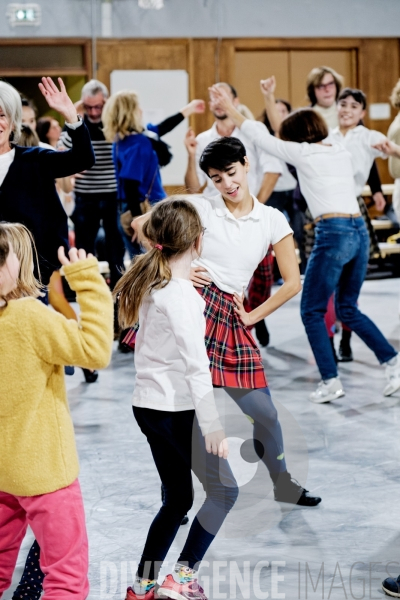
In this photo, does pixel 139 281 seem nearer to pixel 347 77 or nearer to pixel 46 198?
pixel 46 198

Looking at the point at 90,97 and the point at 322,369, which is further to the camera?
the point at 90,97

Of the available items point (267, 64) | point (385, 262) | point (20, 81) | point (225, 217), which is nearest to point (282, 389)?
point (225, 217)

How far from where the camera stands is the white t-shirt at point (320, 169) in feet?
13.5

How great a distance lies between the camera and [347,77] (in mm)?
10133

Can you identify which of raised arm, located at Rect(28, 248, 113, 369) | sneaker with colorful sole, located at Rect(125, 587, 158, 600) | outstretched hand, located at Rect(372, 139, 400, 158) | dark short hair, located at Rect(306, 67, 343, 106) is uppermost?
dark short hair, located at Rect(306, 67, 343, 106)

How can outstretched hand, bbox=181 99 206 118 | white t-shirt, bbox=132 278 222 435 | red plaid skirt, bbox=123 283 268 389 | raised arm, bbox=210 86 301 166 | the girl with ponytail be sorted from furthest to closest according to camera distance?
outstretched hand, bbox=181 99 206 118 < raised arm, bbox=210 86 301 166 < red plaid skirt, bbox=123 283 268 389 < the girl with ponytail < white t-shirt, bbox=132 278 222 435

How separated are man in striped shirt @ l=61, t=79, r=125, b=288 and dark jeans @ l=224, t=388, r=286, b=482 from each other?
2907 millimetres

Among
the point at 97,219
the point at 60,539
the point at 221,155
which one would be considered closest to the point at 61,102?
the point at 221,155

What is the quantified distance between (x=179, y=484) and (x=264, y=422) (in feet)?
2.21

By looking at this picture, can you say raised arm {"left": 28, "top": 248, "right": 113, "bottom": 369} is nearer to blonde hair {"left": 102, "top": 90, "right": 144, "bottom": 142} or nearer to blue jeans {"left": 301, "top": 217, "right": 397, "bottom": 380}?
blue jeans {"left": 301, "top": 217, "right": 397, "bottom": 380}

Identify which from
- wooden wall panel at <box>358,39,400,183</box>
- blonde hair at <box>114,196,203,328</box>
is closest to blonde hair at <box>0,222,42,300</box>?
blonde hair at <box>114,196,203,328</box>

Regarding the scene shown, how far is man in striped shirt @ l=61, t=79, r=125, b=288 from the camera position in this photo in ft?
18.6

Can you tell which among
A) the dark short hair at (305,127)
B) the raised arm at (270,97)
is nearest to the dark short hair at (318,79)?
the raised arm at (270,97)

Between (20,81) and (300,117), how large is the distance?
6695 millimetres
